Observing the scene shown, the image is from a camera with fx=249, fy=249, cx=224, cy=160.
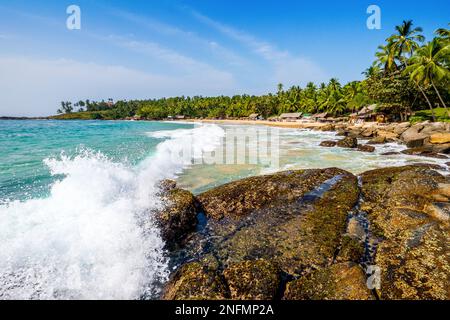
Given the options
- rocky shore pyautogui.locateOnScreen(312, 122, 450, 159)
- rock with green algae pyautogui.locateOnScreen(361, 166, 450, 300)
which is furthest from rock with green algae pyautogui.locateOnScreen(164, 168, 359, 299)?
rocky shore pyautogui.locateOnScreen(312, 122, 450, 159)

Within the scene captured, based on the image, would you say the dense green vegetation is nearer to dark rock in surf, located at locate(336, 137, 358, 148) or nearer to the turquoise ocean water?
dark rock in surf, located at locate(336, 137, 358, 148)

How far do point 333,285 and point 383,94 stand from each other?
4077 centimetres

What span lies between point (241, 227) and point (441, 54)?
110 ft

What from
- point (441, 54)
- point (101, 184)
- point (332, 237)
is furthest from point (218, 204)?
point (441, 54)

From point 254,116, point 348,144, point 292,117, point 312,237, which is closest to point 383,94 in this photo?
point 348,144

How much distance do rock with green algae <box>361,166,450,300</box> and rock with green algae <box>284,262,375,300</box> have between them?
1.54 feet

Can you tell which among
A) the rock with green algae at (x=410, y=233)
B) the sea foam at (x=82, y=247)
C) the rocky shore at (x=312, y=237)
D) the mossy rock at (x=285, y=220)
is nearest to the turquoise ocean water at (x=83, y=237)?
the sea foam at (x=82, y=247)

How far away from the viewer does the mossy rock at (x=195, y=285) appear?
3726 mm

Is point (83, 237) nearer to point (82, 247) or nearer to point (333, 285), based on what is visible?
point (82, 247)

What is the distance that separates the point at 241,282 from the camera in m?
3.96

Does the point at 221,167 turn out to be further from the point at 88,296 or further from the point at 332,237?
the point at 88,296

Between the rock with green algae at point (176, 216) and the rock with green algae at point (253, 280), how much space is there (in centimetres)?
206

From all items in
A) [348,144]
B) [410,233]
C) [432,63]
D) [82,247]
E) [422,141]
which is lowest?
[82,247]

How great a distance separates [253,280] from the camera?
3.96 m
